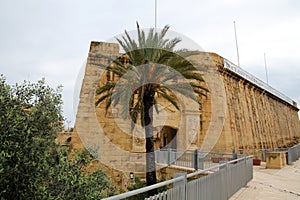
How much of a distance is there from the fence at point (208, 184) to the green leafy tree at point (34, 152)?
2.12 m

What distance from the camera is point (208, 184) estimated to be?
4367mm

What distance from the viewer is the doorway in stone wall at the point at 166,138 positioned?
17.0 m

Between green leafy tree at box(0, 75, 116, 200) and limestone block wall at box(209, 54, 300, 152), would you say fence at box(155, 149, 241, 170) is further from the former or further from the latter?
limestone block wall at box(209, 54, 300, 152)

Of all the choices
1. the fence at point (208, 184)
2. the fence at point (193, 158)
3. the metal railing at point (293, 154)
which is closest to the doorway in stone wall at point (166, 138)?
the fence at point (193, 158)

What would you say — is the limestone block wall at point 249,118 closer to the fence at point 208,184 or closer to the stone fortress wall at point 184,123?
the stone fortress wall at point 184,123

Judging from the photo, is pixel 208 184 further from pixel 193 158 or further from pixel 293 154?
pixel 293 154

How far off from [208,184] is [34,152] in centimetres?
301

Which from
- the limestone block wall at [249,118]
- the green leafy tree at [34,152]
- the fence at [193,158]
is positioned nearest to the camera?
the green leafy tree at [34,152]

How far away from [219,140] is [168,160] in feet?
21.9

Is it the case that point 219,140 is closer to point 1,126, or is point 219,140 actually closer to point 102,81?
point 102,81

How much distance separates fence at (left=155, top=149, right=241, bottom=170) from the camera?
943 cm

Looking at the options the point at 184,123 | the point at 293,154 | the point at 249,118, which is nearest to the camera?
the point at 293,154

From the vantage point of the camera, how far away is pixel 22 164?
3973 mm

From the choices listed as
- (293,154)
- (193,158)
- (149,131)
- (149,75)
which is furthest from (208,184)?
(293,154)
